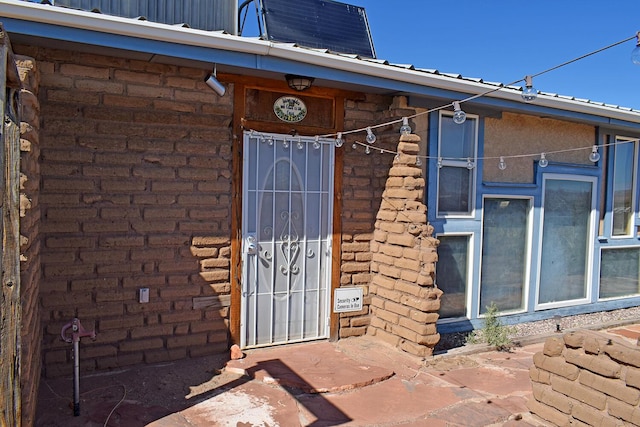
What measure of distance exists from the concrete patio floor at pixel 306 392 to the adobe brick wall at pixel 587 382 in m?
0.23

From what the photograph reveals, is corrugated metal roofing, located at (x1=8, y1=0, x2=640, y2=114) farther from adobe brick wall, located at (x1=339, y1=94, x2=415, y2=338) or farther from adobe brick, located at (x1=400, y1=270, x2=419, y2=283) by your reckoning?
adobe brick, located at (x1=400, y1=270, x2=419, y2=283)

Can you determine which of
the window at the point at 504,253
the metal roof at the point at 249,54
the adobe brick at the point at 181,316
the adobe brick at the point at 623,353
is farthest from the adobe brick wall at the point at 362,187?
the adobe brick at the point at 623,353

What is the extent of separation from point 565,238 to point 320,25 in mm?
4515

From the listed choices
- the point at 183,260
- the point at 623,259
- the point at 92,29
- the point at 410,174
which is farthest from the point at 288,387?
the point at 623,259

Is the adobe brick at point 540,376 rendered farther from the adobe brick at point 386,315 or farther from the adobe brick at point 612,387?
the adobe brick at point 386,315

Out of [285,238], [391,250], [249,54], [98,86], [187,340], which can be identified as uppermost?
[249,54]

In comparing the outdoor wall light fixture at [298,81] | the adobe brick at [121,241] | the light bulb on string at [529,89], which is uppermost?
the outdoor wall light fixture at [298,81]

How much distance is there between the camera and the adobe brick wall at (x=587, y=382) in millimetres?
3570

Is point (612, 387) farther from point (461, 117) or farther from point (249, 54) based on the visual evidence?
point (249, 54)

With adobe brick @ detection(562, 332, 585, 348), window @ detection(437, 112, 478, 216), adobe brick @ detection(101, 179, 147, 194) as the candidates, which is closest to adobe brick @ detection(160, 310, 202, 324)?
adobe brick @ detection(101, 179, 147, 194)

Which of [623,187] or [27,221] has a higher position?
Result: [623,187]

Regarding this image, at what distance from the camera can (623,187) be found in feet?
26.4

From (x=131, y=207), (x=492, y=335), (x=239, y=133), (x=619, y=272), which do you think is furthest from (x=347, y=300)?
(x=619, y=272)

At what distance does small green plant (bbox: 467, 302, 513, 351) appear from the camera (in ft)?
19.6
